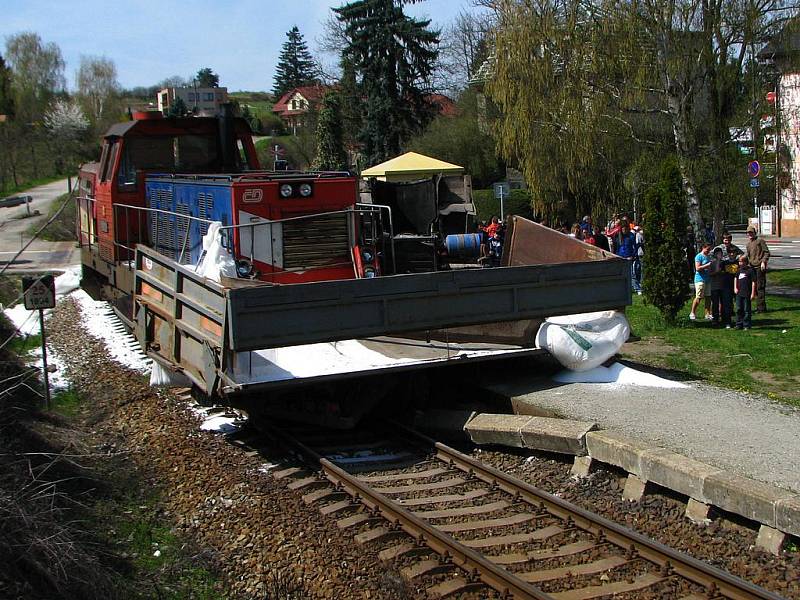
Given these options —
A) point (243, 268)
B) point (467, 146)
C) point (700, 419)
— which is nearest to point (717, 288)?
point (700, 419)

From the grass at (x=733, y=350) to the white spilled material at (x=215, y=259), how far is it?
5717 mm

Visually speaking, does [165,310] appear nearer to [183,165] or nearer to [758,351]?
[183,165]

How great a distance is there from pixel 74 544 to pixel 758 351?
955 cm

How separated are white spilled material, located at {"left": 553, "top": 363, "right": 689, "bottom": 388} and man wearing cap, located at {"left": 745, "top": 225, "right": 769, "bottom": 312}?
18.8ft

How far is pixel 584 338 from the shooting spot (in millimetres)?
9633

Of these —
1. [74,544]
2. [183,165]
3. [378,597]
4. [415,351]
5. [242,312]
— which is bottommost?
[378,597]

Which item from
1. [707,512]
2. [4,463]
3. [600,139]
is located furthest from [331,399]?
[600,139]

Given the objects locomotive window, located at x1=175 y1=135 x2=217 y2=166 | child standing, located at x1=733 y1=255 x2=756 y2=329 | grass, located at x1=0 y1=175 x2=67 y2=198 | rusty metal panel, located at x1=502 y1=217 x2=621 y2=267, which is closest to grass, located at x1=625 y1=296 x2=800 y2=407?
child standing, located at x1=733 y1=255 x2=756 y2=329

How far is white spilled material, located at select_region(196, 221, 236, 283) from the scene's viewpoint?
9.58 metres

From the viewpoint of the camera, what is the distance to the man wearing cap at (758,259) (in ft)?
49.0

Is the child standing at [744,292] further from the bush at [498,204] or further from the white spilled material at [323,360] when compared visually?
the bush at [498,204]

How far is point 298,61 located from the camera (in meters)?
105

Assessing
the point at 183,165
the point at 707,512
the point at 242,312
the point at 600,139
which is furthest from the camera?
the point at 600,139

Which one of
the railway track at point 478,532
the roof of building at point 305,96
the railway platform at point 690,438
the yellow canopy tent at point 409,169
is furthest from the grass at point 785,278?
the roof of building at point 305,96
